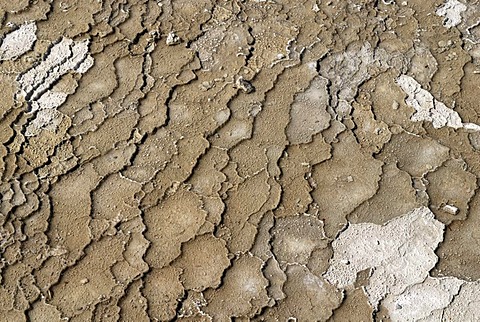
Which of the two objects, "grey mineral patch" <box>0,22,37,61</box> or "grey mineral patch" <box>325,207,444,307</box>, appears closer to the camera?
"grey mineral patch" <box>325,207,444,307</box>

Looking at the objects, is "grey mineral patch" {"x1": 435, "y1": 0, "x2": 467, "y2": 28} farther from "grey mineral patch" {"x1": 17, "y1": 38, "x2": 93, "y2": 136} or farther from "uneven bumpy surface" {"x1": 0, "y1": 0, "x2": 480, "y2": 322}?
"grey mineral patch" {"x1": 17, "y1": 38, "x2": 93, "y2": 136}

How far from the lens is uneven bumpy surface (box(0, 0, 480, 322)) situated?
189 cm

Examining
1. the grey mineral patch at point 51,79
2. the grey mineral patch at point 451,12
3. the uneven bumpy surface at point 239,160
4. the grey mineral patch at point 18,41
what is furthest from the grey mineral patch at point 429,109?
the grey mineral patch at point 18,41

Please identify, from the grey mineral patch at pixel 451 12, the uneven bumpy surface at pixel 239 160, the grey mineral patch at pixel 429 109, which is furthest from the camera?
the grey mineral patch at pixel 451 12

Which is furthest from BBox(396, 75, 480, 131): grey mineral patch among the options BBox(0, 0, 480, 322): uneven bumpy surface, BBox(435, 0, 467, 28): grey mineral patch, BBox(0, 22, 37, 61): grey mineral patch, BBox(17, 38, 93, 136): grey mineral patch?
BBox(0, 22, 37, 61): grey mineral patch

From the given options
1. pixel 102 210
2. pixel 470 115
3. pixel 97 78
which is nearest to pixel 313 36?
pixel 470 115

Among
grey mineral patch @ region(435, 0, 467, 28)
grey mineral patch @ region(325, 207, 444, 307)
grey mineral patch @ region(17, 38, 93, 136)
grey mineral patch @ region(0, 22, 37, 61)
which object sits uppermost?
grey mineral patch @ region(0, 22, 37, 61)

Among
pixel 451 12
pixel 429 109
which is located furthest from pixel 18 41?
pixel 451 12

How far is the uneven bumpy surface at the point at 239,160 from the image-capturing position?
1891mm

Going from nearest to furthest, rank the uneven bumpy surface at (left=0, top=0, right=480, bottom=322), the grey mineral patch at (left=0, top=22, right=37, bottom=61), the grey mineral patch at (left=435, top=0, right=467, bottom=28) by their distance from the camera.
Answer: the uneven bumpy surface at (left=0, top=0, right=480, bottom=322) < the grey mineral patch at (left=0, top=22, right=37, bottom=61) < the grey mineral patch at (left=435, top=0, right=467, bottom=28)

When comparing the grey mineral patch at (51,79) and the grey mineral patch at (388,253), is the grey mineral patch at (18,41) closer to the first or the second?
the grey mineral patch at (51,79)

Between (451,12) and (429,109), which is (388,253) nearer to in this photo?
(429,109)

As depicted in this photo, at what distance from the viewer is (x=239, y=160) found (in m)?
2.19

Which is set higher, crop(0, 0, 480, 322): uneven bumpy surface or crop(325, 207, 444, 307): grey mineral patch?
crop(0, 0, 480, 322): uneven bumpy surface
